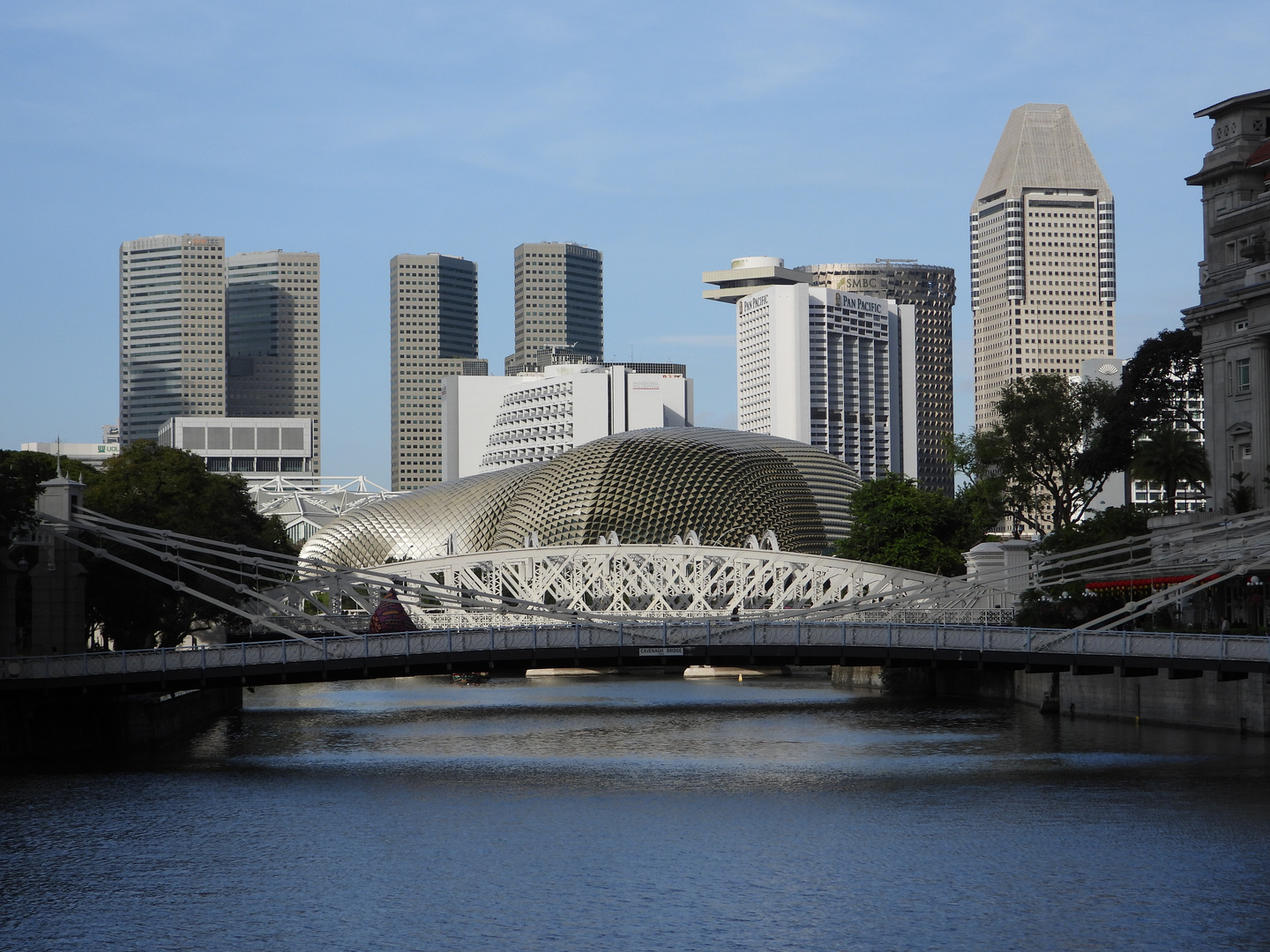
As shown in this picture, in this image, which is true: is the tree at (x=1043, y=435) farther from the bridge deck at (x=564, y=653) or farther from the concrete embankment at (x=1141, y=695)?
the bridge deck at (x=564, y=653)

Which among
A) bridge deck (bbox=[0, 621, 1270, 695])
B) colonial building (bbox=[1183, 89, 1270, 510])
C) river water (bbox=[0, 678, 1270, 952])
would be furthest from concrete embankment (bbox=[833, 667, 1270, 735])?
colonial building (bbox=[1183, 89, 1270, 510])

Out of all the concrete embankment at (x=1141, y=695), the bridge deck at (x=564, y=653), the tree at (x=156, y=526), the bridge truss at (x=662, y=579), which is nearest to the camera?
the bridge deck at (x=564, y=653)

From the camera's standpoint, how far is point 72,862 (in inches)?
1804

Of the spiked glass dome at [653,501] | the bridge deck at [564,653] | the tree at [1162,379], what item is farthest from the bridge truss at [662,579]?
the tree at [1162,379]

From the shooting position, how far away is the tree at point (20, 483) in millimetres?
66062

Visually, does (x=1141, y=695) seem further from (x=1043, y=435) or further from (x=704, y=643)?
(x=1043, y=435)

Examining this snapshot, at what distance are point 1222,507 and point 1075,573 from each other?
1336 cm

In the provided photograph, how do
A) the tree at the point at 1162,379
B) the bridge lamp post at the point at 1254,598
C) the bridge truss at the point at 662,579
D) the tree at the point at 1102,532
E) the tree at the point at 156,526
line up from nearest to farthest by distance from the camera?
1. the bridge lamp post at the point at 1254,598
2. the bridge truss at the point at 662,579
3. the tree at the point at 156,526
4. the tree at the point at 1102,532
5. the tree at the point at 1162,379

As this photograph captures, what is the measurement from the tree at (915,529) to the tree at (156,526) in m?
42.2

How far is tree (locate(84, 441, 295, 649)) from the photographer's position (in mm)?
76938

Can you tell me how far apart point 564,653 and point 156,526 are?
1147 inches

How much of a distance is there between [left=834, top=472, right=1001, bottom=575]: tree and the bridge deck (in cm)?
5775

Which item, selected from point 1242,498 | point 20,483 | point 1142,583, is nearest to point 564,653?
point 20,483

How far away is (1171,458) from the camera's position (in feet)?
298
